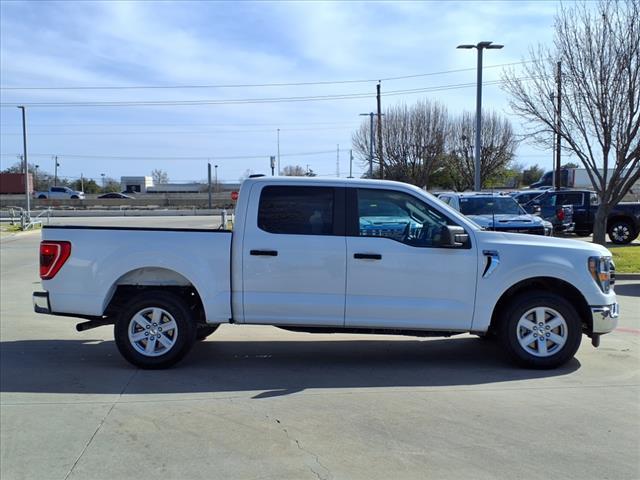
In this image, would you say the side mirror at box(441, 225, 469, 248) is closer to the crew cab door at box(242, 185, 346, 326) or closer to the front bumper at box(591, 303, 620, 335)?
the crew cab door at box(242, 185, 346, 326)

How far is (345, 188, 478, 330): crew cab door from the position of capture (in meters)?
6.06

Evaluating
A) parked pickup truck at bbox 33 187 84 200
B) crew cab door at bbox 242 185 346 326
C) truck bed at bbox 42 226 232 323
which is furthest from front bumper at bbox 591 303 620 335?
parked pickup truck at bbox 33 187 84 200

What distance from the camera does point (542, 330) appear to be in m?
6.18

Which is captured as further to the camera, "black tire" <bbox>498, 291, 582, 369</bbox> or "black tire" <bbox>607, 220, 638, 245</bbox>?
"black tire" <bbox>607, 220, 638, 245</bbox>

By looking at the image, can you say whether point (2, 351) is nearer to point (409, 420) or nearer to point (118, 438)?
point (118, 438)

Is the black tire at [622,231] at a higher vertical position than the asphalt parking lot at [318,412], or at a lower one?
higher

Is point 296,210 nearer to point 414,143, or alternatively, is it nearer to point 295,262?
point 295,262

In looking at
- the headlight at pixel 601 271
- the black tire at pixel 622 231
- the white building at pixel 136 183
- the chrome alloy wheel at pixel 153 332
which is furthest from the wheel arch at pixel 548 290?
the white building at pixel 136 183

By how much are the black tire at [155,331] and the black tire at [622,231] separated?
1789cm

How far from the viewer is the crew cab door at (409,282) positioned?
6059 millimetres

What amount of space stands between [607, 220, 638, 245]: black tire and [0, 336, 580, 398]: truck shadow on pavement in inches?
585

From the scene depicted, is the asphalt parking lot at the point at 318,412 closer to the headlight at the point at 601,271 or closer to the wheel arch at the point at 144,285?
the wheel arch at the point at 144,285

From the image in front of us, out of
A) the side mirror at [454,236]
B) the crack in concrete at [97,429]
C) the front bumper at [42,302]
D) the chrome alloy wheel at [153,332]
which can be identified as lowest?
the crack in concrete at [97,429]

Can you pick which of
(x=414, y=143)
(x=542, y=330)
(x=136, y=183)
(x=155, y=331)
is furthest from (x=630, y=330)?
(x=136, y=183)
